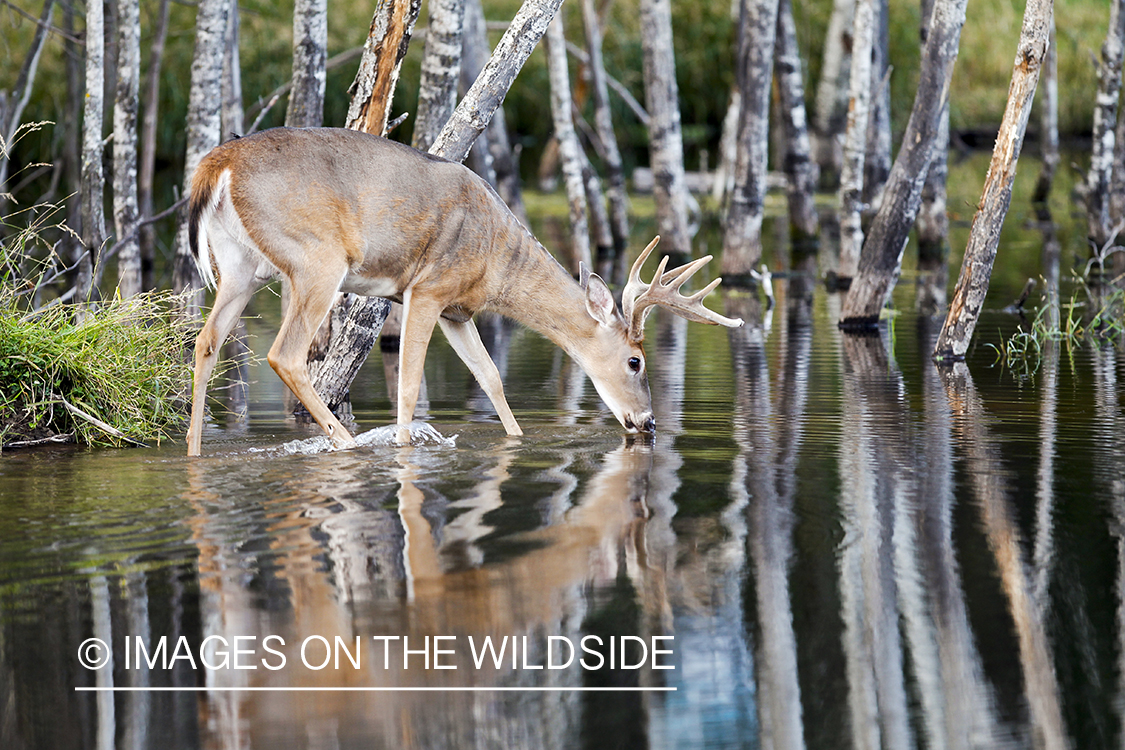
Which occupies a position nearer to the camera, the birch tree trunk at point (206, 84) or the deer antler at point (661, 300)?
the deer antler at point (661, 300)

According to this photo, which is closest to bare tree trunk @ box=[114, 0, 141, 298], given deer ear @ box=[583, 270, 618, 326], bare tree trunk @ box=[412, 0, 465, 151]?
bare tree trunk @ box=[412, 0, 465, 151]

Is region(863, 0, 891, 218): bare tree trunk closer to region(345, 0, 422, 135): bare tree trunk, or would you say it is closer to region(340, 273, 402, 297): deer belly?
region(345, 0, 422, 135): bare tree trunk

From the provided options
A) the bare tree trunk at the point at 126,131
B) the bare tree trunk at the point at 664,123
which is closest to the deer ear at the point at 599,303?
the bare tree trunk at the point at 126,131

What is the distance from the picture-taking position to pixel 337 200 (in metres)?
6.88

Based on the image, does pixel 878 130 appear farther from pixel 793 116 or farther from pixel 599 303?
pixel 599 303

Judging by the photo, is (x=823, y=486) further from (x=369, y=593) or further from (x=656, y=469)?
(x=369, y=593)

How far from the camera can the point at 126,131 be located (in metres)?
10.7

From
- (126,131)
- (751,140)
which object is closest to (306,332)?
(126,131)

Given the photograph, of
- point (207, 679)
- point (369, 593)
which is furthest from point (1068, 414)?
point (207, 679)

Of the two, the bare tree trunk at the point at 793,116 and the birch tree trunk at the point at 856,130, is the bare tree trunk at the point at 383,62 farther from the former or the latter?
the bare tree trunk at the point at 793,116

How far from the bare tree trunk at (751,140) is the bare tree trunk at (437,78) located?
5.20 metres

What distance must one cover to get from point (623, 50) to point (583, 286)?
21510 mm

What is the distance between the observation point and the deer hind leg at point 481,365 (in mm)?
7242

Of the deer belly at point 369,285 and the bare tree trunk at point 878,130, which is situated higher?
the bare tree trunk at point 878,130
